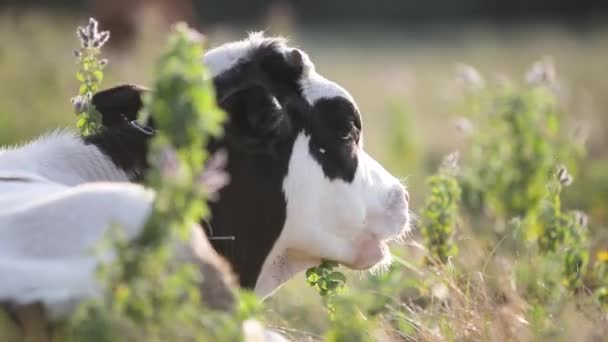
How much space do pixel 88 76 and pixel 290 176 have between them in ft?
2.72

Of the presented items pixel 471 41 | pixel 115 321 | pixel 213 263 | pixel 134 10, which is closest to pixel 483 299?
pixel 213 263

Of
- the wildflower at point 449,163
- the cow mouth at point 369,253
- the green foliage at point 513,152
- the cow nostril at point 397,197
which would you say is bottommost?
the green foliage at point 513,152

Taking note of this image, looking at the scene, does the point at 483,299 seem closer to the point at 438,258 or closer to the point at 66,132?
the point at 438,258

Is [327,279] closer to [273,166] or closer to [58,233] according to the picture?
[273,166]

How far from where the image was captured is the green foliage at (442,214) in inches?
202

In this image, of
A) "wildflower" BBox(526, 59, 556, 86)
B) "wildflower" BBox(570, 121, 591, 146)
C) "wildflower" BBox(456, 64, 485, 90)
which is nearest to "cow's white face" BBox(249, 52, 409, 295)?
"wildflower" BBox(526, 59, 556, 86)

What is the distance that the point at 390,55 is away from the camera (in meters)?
21.8

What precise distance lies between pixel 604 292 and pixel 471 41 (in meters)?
19.9

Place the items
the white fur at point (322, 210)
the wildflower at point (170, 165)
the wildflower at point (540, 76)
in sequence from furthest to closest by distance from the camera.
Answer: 1. the wildflower at point (540, 76)
2. the white fur at point (322, 210)
3. the wildflower at point (170, 165)

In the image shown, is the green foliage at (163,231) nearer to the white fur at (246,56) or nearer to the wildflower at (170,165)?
the wildflower at (170,165)

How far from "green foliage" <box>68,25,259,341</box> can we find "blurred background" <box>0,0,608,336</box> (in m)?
2.42

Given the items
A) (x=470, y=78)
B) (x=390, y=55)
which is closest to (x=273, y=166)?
(x=470, y=78)

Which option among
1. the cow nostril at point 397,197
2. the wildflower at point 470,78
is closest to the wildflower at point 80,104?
the cow nostril at point 397,197

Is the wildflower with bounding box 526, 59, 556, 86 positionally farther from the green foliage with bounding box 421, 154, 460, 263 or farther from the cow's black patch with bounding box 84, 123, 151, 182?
the cow's black patch with bounding box 84, 123, 151, 182
